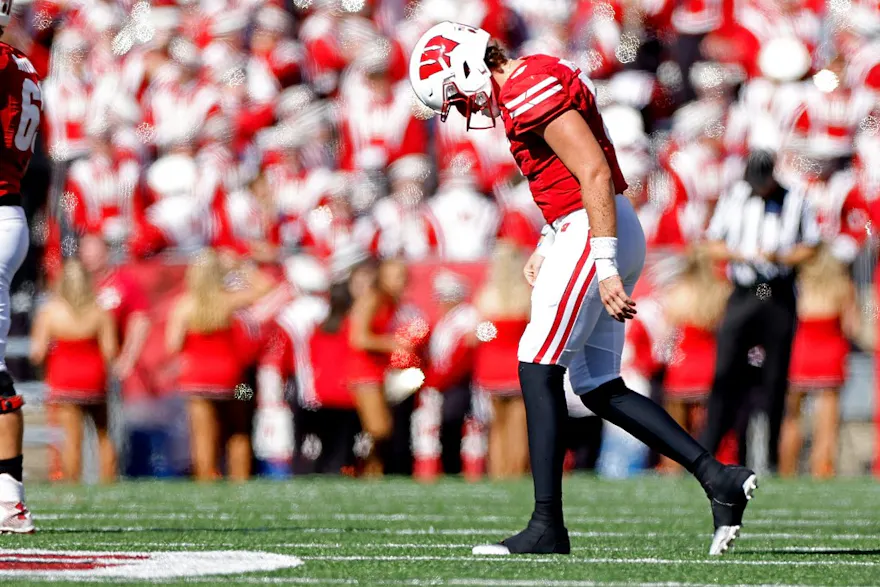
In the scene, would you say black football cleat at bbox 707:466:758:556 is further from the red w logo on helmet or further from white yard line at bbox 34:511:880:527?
white yard line at bbox 34:511:880:527

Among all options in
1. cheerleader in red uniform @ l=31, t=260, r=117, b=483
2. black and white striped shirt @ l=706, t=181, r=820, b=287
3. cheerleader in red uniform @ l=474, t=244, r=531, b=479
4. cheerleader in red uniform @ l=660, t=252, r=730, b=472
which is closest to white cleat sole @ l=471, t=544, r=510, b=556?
black and white striped shirt @ l=706, t=181, r=820, b=287

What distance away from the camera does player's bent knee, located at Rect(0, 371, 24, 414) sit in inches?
241

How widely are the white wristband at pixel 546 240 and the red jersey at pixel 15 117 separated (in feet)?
5.97

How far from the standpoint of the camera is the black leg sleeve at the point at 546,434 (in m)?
5.43

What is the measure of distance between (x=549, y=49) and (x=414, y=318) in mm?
3062

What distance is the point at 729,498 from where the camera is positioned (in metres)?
5.38

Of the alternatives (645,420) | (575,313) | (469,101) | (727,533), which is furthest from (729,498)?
(469,101)

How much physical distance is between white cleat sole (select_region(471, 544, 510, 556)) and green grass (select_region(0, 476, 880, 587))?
7 cm

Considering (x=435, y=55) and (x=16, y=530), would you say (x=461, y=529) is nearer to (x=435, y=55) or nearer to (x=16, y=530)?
(x=16, y=530)

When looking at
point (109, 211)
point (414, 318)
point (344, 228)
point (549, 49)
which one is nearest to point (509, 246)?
point (414, 318)

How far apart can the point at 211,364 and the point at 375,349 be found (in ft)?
3.39

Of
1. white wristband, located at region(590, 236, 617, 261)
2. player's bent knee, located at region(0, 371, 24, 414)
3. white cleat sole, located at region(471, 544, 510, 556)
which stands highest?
white wristband, located at region(590, 236, 617, 261)

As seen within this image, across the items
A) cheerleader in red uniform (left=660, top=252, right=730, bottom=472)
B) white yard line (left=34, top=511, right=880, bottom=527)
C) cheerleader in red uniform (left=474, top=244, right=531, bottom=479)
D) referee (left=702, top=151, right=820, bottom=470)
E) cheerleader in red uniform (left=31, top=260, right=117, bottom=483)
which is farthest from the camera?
cheerleader in red uniform (left=31, top=260, right=117, bottom=483)

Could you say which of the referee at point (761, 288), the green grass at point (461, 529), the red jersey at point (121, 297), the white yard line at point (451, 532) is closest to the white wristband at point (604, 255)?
the green grass at point (461, 529)
